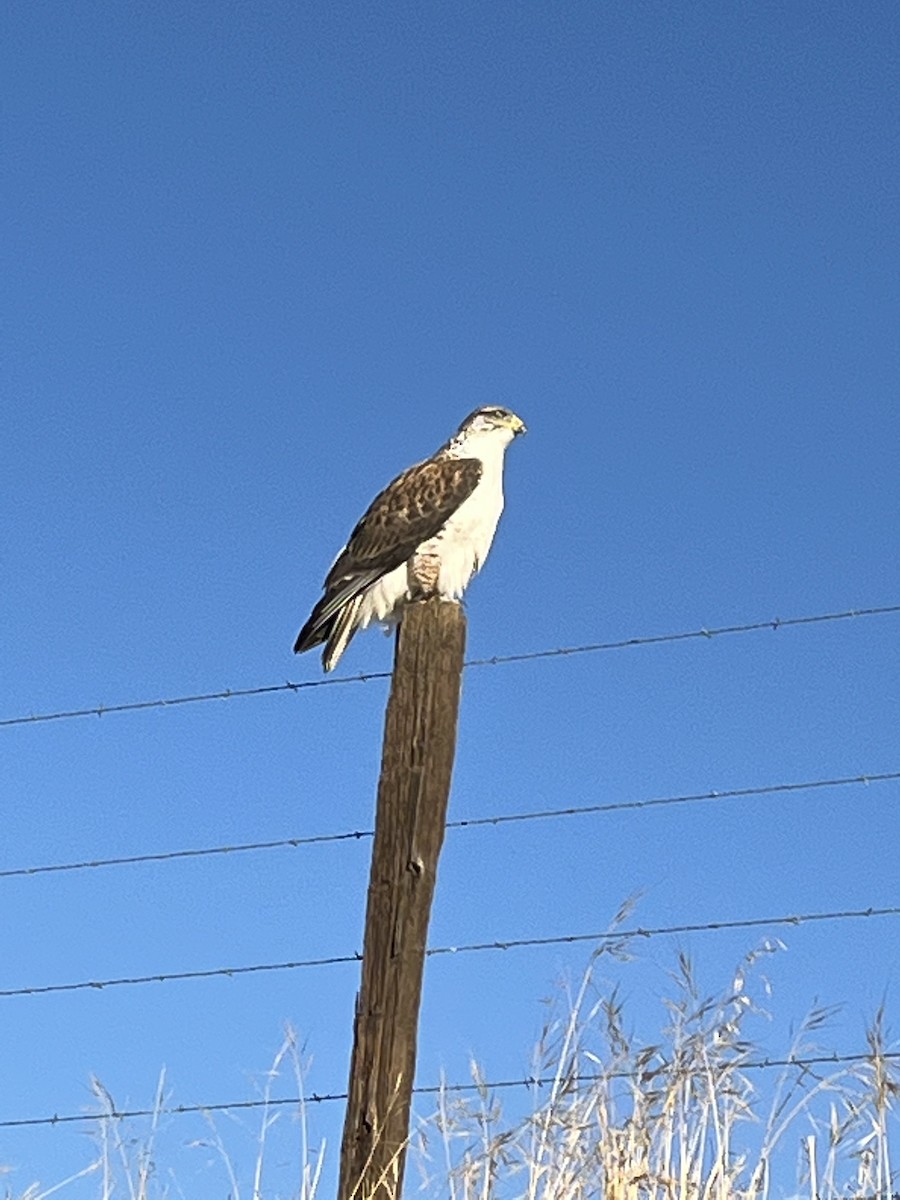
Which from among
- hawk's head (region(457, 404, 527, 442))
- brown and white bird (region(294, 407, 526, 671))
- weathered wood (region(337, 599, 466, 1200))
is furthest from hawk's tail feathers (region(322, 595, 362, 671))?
weathered wood (region(337, 599, 466, 1200))

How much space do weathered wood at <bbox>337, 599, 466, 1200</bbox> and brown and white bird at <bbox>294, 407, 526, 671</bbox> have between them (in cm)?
232

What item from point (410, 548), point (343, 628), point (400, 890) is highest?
point (410, 548)

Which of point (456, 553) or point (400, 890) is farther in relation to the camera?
point (456, 553)

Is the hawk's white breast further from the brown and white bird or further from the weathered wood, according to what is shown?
the weathered wood

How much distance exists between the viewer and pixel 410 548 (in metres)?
7.32

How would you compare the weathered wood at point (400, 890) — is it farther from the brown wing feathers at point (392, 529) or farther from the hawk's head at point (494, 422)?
the hawk's head at point (494, 422)

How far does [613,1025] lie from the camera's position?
429 cm

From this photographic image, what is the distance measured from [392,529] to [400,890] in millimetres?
2979

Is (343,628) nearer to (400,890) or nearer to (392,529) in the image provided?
(392,529)

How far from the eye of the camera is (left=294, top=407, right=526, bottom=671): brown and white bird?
718 cm

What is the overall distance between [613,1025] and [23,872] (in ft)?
7.63

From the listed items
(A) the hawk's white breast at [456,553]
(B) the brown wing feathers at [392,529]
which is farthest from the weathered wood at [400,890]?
(A) the hawk's white breast at [456,553]

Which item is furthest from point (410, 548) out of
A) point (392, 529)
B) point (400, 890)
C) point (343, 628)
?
point (400, 890)

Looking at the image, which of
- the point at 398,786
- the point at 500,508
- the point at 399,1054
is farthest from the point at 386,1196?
the point at 500,508
